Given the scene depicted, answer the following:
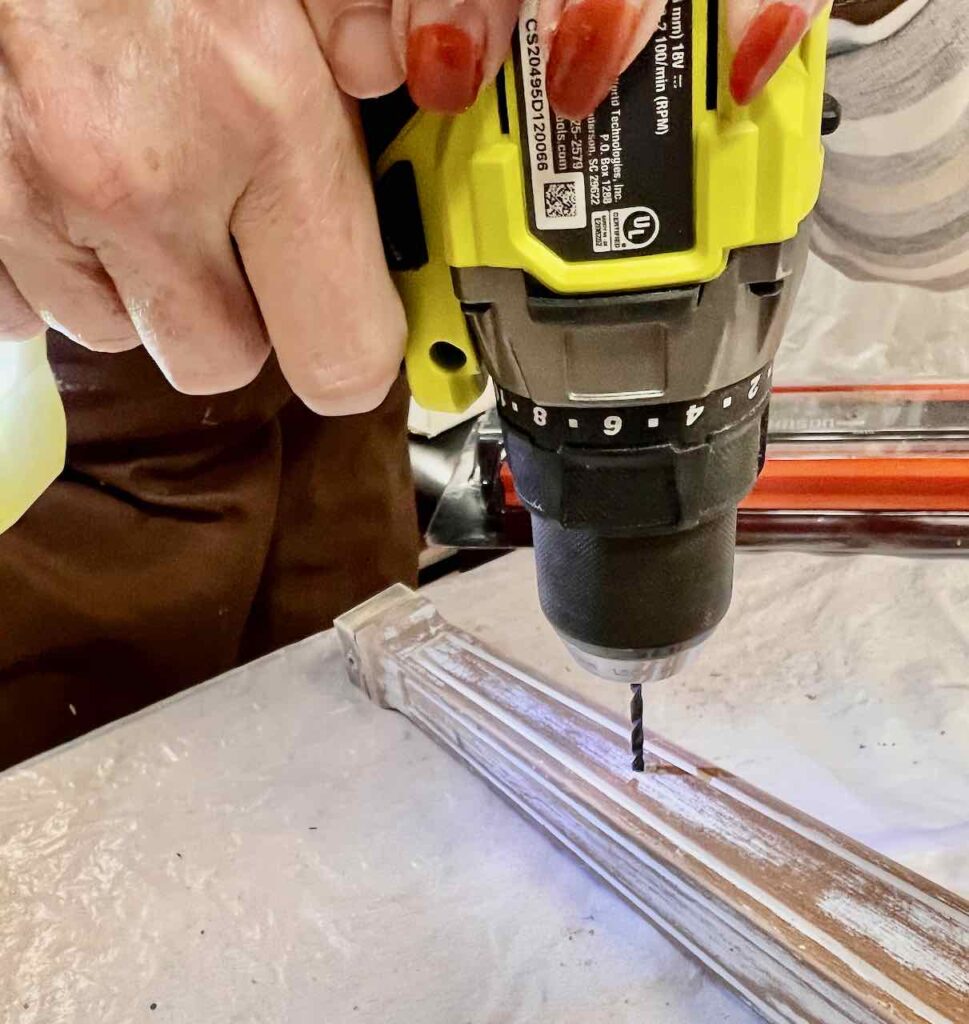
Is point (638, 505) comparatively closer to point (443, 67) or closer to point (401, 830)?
point (443, 67)

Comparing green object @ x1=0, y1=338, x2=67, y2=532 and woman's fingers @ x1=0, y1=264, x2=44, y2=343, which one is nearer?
woman's fingers @ x1=0, y1=264, x2=44, y2=343

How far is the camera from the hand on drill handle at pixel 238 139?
0.31 metres

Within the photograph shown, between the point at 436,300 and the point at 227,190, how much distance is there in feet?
0.31

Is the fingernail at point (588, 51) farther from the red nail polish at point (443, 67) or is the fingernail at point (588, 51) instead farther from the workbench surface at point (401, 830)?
the workbench surface at point (401, 830)

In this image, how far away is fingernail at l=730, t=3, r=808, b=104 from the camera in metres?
0.30

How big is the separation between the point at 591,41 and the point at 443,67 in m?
0.05

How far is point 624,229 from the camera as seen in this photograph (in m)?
0.34

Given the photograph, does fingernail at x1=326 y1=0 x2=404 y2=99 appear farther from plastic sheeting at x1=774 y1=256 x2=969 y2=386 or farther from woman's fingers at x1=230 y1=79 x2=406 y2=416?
plastic sheeting at x1=774 y1=256 x2=969 y2=386

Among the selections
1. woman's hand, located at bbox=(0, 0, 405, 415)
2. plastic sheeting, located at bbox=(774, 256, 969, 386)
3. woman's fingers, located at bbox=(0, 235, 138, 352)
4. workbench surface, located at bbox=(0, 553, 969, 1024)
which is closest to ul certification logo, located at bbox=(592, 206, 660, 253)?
woman's hand, located at bbox=(0, 0, 405, 415)

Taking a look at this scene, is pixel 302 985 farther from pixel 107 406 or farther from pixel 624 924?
pixel 107 406

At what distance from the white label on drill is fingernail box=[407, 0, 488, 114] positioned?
2cm

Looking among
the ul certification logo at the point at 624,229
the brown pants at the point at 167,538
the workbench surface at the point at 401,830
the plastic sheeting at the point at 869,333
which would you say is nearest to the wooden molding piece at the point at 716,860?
the workbench surface at the point at 401,830

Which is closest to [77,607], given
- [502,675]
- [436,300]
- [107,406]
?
[107,406]

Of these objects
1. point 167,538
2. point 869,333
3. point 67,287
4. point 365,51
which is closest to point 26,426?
point 167,538
